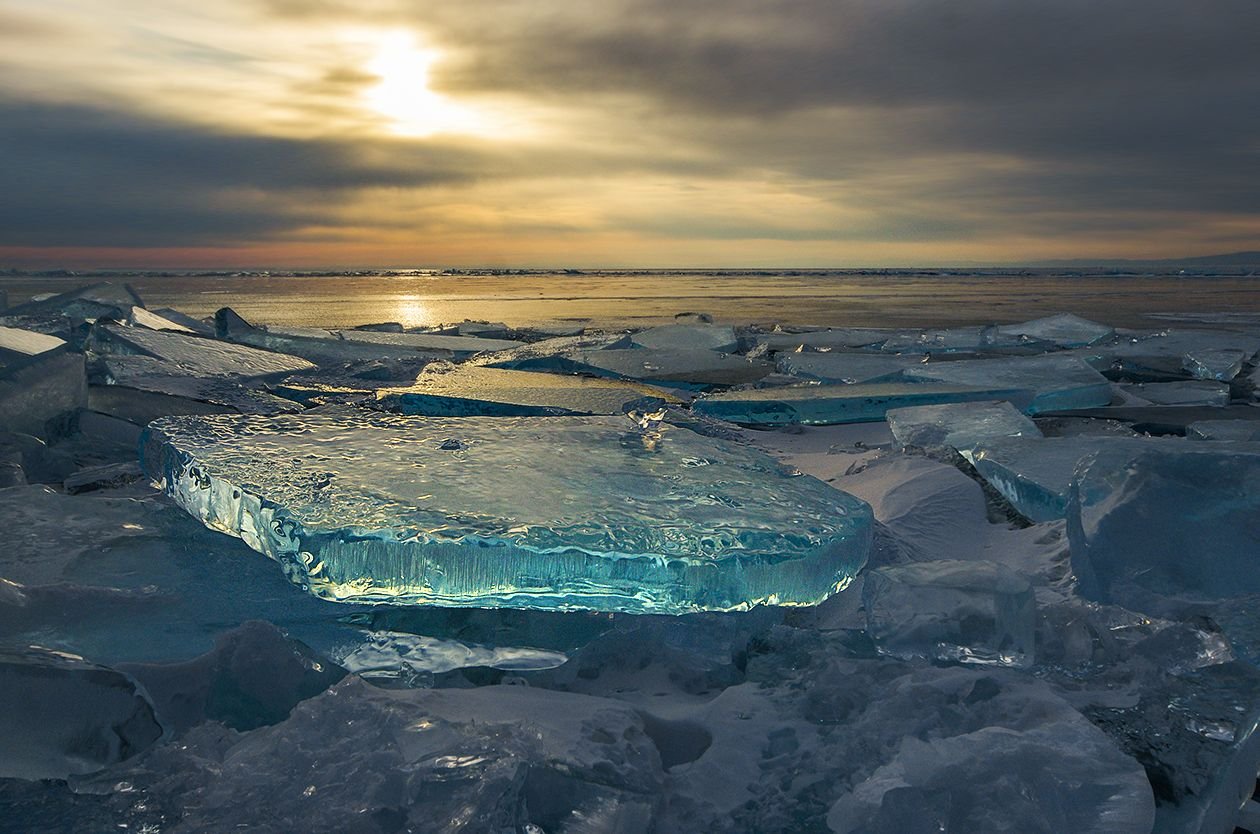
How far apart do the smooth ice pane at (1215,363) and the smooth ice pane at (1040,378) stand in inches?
33.2

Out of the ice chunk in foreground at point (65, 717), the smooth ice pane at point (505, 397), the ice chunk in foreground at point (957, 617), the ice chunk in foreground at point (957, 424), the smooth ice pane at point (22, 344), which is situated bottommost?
the ice chunk in foreground at point (65, 717)

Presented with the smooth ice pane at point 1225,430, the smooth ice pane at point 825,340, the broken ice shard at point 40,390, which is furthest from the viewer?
the smooth ice pane at point 825,340

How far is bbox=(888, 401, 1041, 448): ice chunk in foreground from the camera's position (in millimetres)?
2281

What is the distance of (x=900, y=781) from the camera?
0.79m

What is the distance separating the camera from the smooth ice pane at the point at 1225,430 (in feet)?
7.75

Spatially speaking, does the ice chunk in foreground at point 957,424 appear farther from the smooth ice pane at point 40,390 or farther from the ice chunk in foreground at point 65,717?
A: the smooth ice pane at point 40,390

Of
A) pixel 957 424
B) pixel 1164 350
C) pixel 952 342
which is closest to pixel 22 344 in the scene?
pixel 957 424

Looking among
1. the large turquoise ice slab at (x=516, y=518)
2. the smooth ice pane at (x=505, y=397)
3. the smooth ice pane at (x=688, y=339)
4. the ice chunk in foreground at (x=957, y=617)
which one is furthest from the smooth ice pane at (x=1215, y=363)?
the ice chunk in foreground at (x=957, y=617)

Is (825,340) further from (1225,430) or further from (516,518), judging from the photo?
(516,518)

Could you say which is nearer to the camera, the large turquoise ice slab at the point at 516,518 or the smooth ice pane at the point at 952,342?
the large turquoise ice slab at the point at 516,518

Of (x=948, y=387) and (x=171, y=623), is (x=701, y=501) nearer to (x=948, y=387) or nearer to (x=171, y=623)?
(x=171, y=623)

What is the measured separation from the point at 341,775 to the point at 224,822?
108 millimetres

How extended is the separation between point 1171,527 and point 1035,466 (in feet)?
1.61

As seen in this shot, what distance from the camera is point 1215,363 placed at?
4.25m
